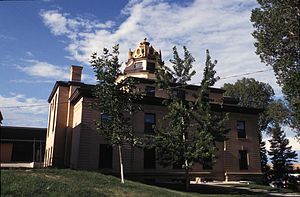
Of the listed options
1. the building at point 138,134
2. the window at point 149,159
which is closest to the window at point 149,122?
the building at point 138,134

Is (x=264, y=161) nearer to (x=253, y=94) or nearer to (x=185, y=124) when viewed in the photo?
(x=253, y=94)

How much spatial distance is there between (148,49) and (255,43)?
24.7m

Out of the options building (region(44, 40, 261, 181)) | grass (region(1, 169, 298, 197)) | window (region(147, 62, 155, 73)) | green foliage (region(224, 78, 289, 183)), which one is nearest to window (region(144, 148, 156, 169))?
building (region(44, 40, 261, 181))

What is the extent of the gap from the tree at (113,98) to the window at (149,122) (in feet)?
31.1

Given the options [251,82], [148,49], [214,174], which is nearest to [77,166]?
[214,174]

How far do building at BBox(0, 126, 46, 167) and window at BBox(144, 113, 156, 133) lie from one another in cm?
1504

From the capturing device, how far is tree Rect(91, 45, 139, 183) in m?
21.4

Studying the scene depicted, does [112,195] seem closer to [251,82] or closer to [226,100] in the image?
[226,100]

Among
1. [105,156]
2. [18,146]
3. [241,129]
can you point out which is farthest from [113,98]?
[18,146]

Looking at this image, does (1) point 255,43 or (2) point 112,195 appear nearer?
(2) point 112,195

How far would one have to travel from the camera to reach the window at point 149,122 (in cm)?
3166

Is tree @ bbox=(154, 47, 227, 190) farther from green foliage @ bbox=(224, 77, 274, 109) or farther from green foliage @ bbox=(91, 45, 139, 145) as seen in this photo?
green foliage @ bbox=(224, 77, 274, 109)

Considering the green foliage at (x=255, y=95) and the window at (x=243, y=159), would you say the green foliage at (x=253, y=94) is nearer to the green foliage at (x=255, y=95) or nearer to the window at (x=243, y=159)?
the green foliage at (x=255, y=95)

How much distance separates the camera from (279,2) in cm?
2280
